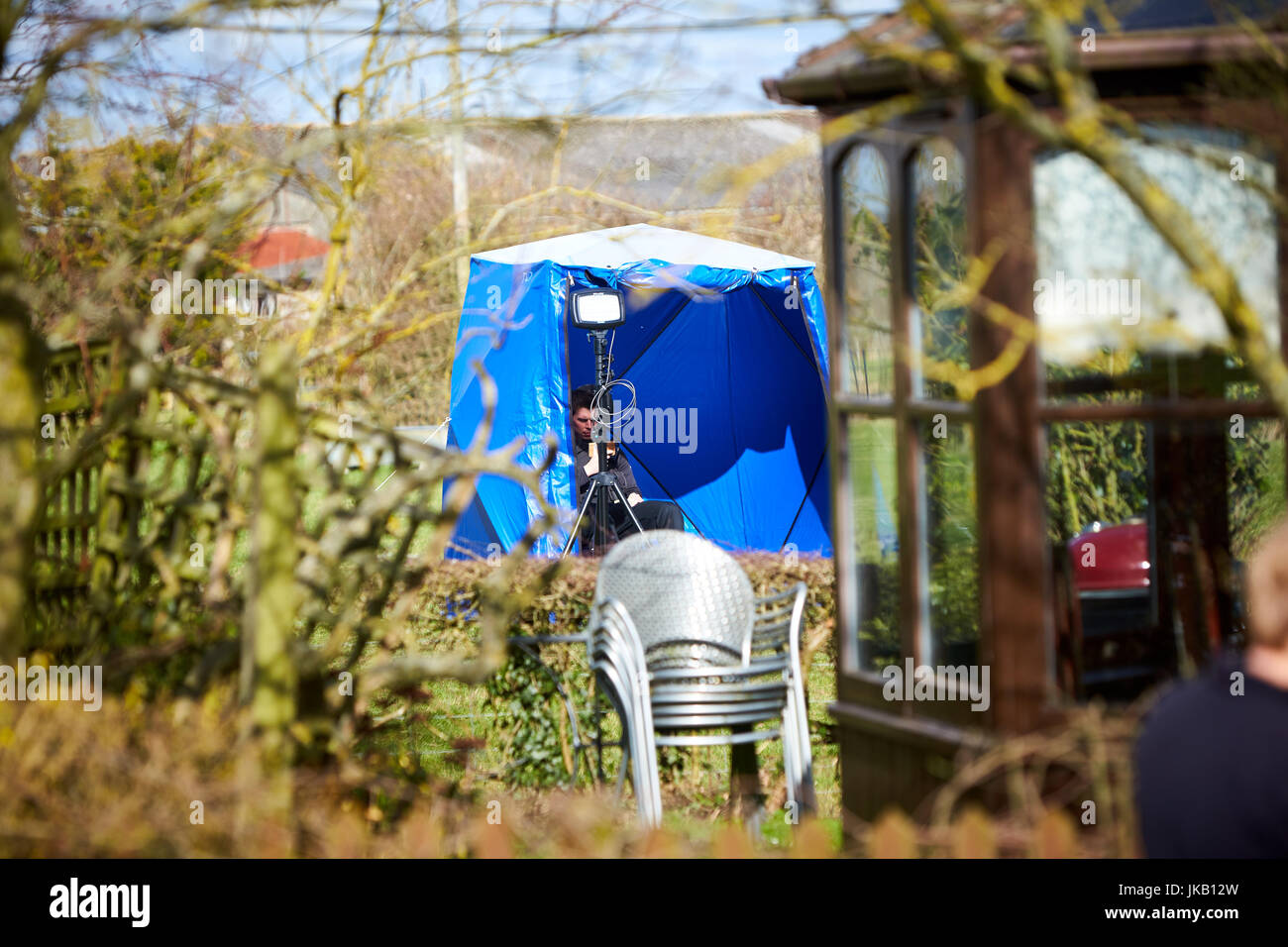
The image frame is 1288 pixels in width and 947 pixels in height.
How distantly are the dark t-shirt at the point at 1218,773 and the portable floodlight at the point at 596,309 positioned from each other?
21.1 feet

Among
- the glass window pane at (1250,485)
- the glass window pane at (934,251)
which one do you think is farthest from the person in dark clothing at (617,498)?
the glass window pane at (934,251)

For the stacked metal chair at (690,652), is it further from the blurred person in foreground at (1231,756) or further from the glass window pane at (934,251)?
the blurred person in foreground at (1231,756)

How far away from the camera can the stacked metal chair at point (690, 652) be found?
4.23m

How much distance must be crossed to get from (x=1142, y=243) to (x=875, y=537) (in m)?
1.19

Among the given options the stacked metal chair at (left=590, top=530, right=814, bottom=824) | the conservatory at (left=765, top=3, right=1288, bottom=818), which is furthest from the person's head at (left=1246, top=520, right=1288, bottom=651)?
the stacked metal chair at (left=590, top=530, right=814, bottom=824)

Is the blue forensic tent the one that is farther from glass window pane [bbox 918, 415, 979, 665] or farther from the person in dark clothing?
glass window pane [bbox 918, 415, 979, 665]

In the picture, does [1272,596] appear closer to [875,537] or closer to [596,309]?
[875,537]

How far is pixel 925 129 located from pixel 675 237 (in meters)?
6.43

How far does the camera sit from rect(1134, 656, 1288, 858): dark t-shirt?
2119mm

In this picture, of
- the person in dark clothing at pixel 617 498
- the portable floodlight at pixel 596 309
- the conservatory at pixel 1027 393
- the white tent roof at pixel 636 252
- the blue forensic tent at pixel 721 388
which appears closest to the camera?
the conservatory at pixel 1027 393

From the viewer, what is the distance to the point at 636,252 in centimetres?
929

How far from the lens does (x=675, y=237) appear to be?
971cm

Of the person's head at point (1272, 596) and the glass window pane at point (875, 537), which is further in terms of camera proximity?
the glass window pane at point (875, 537)
